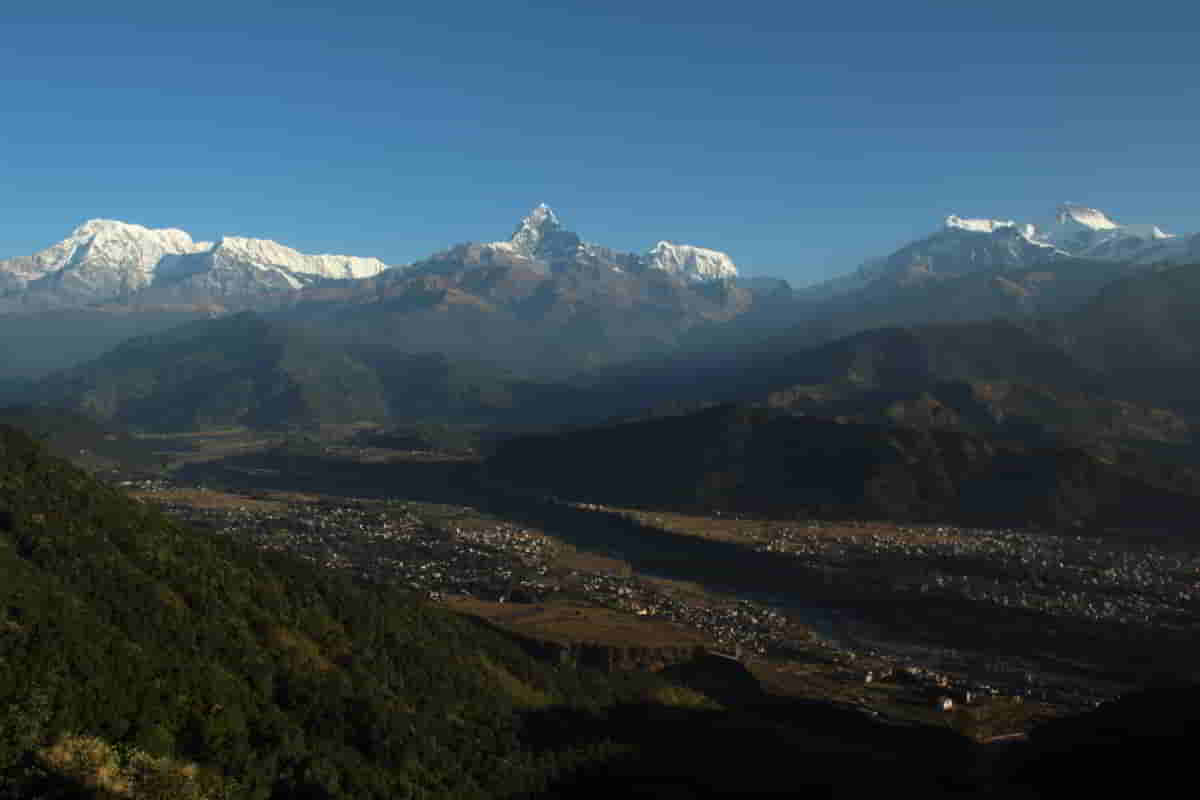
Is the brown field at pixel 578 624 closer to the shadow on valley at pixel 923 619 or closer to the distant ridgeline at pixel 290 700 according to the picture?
the distant ridgeline at pixel 290 700

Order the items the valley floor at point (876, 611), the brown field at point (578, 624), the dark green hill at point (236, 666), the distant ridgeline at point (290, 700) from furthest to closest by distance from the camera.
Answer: the brown field at point (578, 624) < the valley floor at point (876, 611) < the dark green hill at point (236, 666) < the distant ridgeline at point (290, 700)

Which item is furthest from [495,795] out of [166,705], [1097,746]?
[1097,746]

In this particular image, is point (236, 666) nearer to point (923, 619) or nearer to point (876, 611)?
point (923, 619)

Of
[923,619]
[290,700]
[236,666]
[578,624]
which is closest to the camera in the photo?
[290,700]

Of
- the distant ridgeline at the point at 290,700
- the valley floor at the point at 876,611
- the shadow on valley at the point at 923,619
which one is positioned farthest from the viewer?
the shadow on valley at the point at 923,619

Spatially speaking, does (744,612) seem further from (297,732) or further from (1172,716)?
(297,732)

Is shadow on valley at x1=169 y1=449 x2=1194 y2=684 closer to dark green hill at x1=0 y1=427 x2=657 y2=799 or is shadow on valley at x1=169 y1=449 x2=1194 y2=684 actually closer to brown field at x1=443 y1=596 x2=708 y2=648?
brown field at x1=443 y1=596 x2=708 y2=648

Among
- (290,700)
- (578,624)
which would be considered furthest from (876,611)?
(290,700)

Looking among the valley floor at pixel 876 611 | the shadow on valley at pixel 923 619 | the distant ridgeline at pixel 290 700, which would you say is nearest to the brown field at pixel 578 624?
the valley floor at pixel 876 611

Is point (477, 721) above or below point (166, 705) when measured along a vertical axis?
below

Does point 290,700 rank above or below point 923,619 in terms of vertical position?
above

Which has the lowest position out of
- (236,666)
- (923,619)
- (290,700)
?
(923,619)
